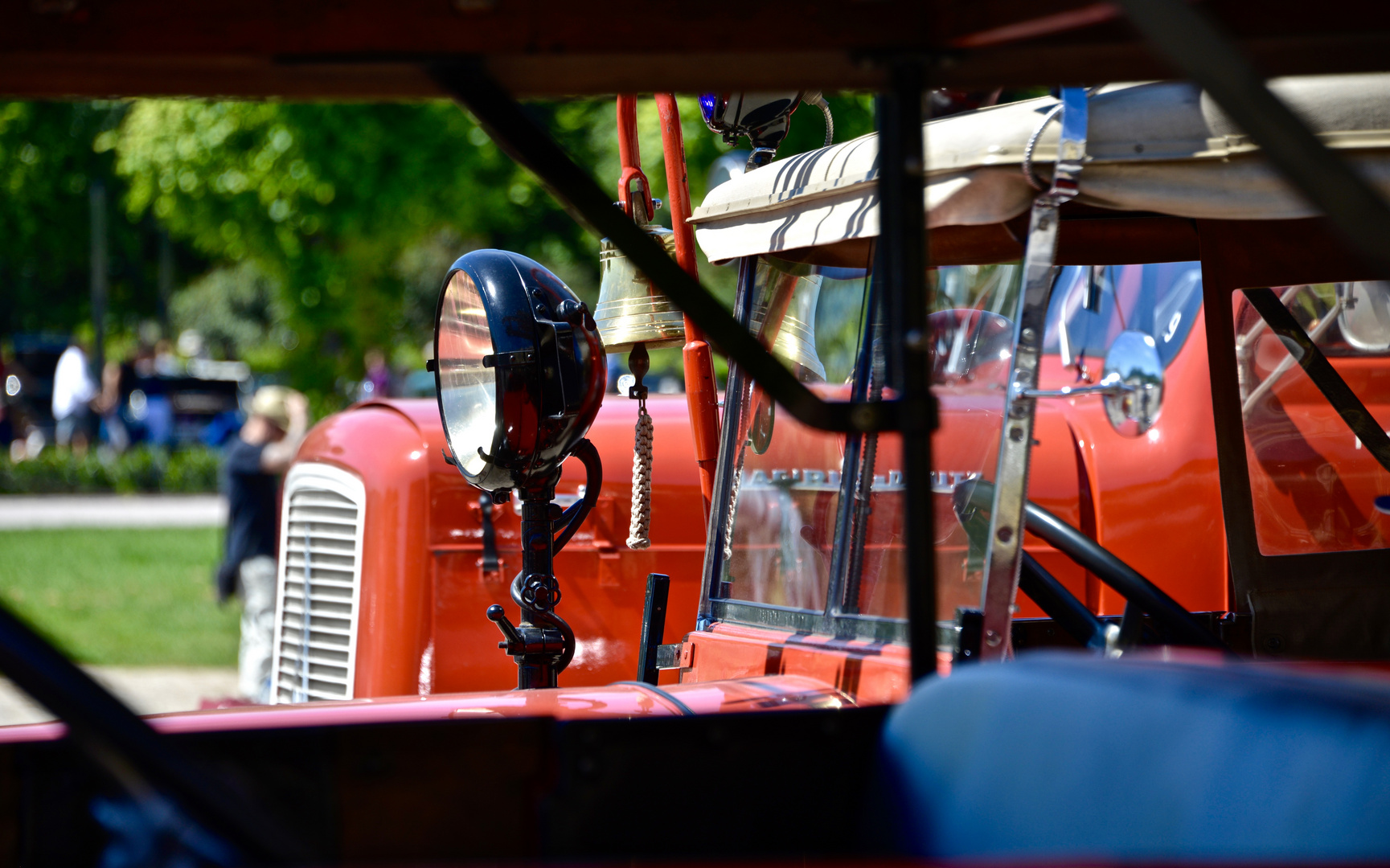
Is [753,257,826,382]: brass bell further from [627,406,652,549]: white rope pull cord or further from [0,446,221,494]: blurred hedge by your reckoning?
[0,446,221,494]: blurred hedge

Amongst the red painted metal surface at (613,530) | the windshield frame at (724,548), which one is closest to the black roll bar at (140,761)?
the windshield frame at (724,548)

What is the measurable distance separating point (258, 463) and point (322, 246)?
6861mm

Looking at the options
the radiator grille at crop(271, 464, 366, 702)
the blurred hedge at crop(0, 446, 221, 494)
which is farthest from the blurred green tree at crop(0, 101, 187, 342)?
the radiator grille at crop(271, 464, 366, 702)

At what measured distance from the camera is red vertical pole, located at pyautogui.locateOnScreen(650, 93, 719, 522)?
3.23 meters

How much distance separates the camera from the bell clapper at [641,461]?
3.11 meters

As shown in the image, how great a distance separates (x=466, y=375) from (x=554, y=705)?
871mm

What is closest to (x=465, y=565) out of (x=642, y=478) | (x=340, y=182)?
(x=642, y=478)

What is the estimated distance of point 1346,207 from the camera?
→ 1320mm

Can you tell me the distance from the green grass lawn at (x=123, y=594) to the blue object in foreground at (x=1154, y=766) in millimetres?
7299

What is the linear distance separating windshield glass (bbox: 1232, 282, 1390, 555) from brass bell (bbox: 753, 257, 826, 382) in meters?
1.02

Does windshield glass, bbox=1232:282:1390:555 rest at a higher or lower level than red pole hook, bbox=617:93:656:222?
lower

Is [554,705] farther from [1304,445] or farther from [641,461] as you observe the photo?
[1304,445]

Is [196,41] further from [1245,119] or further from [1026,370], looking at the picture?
[1026,370]

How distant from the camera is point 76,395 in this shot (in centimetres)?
1891
